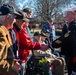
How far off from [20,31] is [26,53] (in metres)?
0.48

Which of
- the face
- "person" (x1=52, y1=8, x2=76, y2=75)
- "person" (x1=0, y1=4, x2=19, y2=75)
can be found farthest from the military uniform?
the face

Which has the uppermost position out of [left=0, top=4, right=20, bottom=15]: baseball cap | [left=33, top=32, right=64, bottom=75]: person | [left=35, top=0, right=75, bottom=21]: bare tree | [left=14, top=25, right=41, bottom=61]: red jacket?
[left=0, top=4, right=20, bottom=15]: baseball cap

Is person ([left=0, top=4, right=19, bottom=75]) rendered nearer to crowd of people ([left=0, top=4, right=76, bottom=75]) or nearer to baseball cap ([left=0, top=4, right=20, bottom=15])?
crowd of people ([left=0, top=4, right=76, bottom=75])

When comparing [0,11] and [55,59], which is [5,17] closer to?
[0,11]

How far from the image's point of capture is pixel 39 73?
6000 millimetres

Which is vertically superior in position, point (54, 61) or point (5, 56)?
point (5, 56)

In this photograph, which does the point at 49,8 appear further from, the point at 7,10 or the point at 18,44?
the point at 7,10

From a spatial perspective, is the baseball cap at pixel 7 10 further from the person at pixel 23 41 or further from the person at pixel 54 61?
the person at pixel 54 61

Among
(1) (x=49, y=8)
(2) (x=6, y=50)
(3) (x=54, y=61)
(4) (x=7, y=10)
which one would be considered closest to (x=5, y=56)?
(2) (x=6, y=50)

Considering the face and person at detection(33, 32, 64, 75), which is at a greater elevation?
the face

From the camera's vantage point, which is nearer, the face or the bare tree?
the face

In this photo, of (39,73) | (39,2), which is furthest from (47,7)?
(39,73)

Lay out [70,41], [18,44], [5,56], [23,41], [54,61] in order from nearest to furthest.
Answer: [5,56], [70,41], [18,44], [23,41], [54,61]


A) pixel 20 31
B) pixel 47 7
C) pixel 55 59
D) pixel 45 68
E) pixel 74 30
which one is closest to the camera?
pixel 74 30
